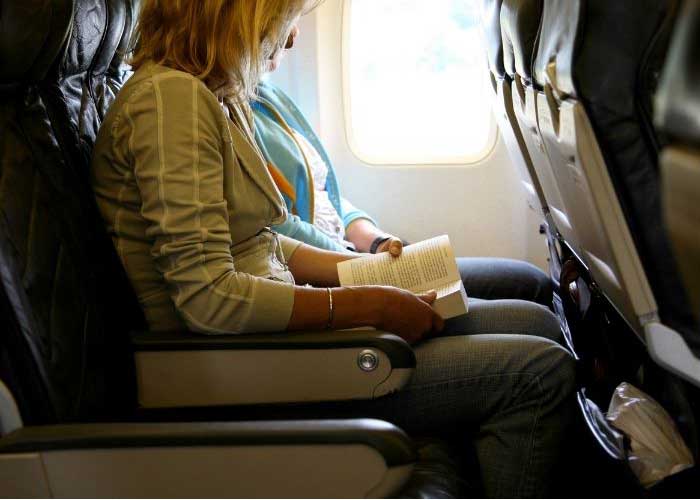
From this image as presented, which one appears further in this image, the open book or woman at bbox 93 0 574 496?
the open book

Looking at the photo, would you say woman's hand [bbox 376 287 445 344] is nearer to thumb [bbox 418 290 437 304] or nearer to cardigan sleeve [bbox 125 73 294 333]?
thumb [bbox 418 290 437 304]

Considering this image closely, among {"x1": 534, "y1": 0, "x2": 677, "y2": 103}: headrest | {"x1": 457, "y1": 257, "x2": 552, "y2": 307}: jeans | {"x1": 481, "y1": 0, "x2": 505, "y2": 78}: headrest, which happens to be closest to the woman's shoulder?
{"x1": 534, "y1": 0, "x2": 677, "y2": 103}: headrest

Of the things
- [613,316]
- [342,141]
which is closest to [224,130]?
[613,316]

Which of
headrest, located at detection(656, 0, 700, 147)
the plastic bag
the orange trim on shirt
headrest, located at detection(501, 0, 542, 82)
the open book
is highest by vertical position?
headrest, located at detection(501, 0, 542, 82)

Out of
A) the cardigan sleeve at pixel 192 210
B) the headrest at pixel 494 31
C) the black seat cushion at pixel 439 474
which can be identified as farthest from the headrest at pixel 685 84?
the headrest at pixel 494 31

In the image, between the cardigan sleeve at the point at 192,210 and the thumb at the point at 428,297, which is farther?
the thumb at the point at 428,297

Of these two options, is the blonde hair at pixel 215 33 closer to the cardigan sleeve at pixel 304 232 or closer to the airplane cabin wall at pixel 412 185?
the cardigan sleeve at pixel 304 232

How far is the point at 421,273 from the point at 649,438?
592 mm

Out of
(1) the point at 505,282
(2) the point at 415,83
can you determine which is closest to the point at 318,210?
(1) the point at 505,282

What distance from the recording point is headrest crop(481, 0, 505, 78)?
7.21 ft

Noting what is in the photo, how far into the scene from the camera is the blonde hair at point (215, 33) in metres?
1.59

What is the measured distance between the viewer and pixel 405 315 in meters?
1.67

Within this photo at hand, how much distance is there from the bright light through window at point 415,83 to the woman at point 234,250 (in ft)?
5.88

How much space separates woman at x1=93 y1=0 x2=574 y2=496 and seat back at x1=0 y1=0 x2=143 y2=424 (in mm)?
70
